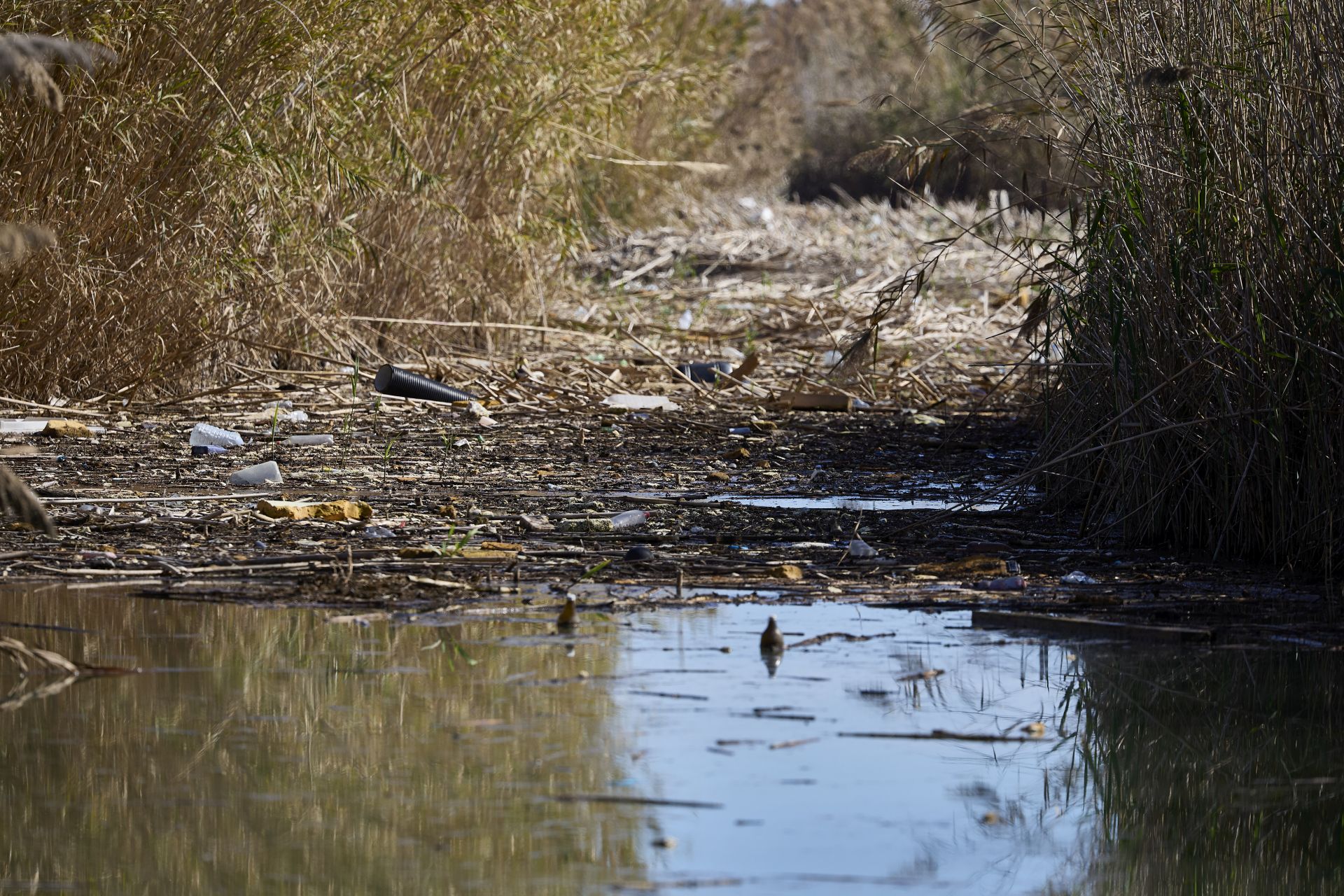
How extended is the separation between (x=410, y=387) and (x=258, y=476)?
8.96ft

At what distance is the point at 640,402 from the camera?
834cm

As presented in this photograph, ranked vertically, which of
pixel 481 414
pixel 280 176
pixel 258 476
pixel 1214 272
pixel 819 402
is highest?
pixel 280 176

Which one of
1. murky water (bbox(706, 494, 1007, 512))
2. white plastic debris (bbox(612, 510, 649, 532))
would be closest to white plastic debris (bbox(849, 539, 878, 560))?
white plastic debris (bbox(612, 510, 649, 532))

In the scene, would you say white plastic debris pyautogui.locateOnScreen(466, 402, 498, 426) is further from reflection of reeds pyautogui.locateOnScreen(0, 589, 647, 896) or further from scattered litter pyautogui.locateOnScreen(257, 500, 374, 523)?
reflection of reeds pyautogui.locateOnScreen(0, 589, 647, 896)

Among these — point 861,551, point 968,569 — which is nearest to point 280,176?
point 861,551

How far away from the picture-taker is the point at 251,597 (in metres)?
3.59

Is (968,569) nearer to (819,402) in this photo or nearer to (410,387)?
(819,402)

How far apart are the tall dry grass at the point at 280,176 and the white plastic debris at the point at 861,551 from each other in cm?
455

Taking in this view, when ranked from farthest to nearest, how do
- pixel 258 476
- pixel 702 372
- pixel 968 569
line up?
pixel 702 372 < pixel 258 476 < pixel 968 569

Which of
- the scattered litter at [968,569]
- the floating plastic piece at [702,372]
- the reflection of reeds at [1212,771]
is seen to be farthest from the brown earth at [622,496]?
the reflection of reeds at [1212,771]

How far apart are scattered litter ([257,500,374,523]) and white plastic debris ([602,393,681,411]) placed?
342 cm

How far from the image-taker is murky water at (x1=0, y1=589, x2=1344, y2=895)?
2.08 meters

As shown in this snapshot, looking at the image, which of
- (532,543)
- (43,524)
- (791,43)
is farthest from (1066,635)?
(791,43)

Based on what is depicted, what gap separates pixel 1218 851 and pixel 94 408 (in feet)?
21.6
